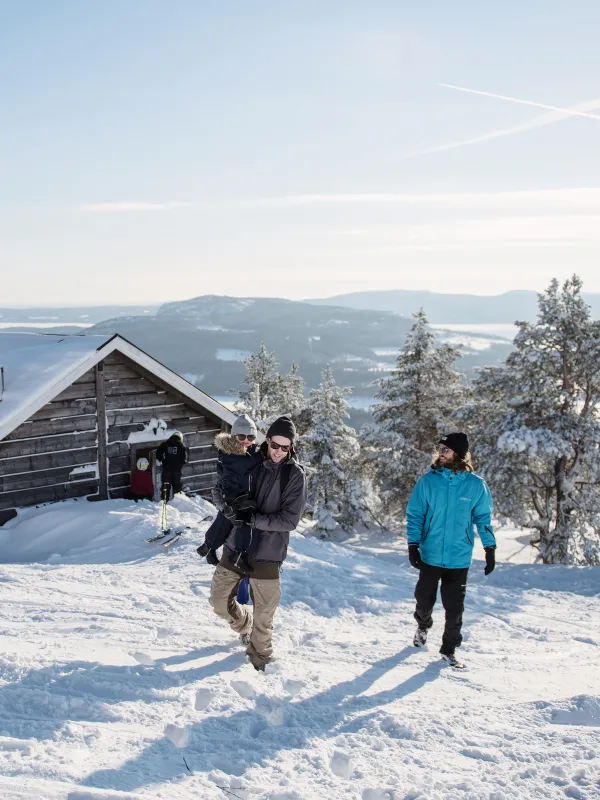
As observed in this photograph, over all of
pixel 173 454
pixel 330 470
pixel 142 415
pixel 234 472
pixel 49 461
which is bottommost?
pixel 330 470

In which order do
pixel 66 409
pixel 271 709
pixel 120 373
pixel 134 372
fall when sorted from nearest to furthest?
pixel 271 709 → pixel 66 409 → pixel 120 373 → pixel 134 372

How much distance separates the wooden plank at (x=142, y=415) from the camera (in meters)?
13.9

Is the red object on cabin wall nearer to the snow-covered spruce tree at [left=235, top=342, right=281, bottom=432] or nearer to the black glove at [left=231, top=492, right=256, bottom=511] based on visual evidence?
the black glove at [left=231, top=492, right=256, bottom=511]

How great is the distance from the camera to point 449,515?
18.1 feet

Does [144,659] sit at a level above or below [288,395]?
above

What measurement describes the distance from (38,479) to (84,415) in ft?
5.41

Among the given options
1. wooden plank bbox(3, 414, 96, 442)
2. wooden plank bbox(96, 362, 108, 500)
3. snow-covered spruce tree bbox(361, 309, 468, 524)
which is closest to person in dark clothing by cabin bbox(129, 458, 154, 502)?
wooden plank bbox(96, 362, 108, 500)

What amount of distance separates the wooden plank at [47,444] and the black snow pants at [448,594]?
9.60 meters

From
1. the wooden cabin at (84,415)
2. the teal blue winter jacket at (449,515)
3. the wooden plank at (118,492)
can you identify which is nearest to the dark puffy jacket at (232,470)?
the teal blue winter jacket at (449,515)

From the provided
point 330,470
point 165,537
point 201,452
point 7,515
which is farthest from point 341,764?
point 330,470

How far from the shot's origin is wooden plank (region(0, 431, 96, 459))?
12359 mm

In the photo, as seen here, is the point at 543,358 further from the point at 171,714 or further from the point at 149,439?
the point at 171,714

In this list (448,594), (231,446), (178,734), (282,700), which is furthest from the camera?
(448,594)

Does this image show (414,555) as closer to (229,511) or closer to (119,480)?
(229,511)
